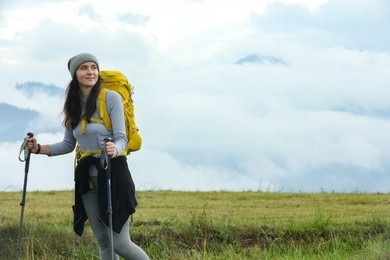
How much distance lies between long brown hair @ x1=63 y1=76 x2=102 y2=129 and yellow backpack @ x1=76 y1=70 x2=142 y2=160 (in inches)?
2.0

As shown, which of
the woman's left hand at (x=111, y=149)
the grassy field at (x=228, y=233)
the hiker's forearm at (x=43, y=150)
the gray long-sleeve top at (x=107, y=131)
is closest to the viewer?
the woman's left hand at (x=111, y=149)

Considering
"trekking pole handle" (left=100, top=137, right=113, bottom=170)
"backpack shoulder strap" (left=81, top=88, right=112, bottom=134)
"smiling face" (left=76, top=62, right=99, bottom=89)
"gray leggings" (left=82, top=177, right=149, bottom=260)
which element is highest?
"smiling face" (left=76, top=62, right=99, bottom=89)

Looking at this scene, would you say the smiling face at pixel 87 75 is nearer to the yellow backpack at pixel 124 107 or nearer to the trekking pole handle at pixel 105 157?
the yellow backpack at pixel 124 107

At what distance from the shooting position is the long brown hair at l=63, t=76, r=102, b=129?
6.34 m

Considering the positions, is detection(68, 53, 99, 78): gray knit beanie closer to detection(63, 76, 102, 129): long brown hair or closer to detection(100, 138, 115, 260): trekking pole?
detection(63, 76, 102, 129): long brown hair

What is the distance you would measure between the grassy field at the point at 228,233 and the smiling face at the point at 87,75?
2754 millimetres

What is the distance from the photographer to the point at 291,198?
13719 mm

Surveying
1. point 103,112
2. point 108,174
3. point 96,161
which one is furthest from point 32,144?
point 108,174

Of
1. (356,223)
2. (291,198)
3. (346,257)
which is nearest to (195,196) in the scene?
(291,198)

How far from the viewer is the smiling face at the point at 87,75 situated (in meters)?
6.45

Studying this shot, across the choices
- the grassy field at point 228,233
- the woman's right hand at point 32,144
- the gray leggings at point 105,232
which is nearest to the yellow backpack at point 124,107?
the gray leggings at point 105,232

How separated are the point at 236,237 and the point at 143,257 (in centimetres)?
351

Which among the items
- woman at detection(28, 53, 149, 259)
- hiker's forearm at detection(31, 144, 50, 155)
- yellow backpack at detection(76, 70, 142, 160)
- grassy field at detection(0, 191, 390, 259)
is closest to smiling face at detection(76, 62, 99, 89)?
woman at detection(28, 53, 149, 259)

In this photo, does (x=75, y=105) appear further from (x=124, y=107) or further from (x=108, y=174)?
(x=108, y=174)
